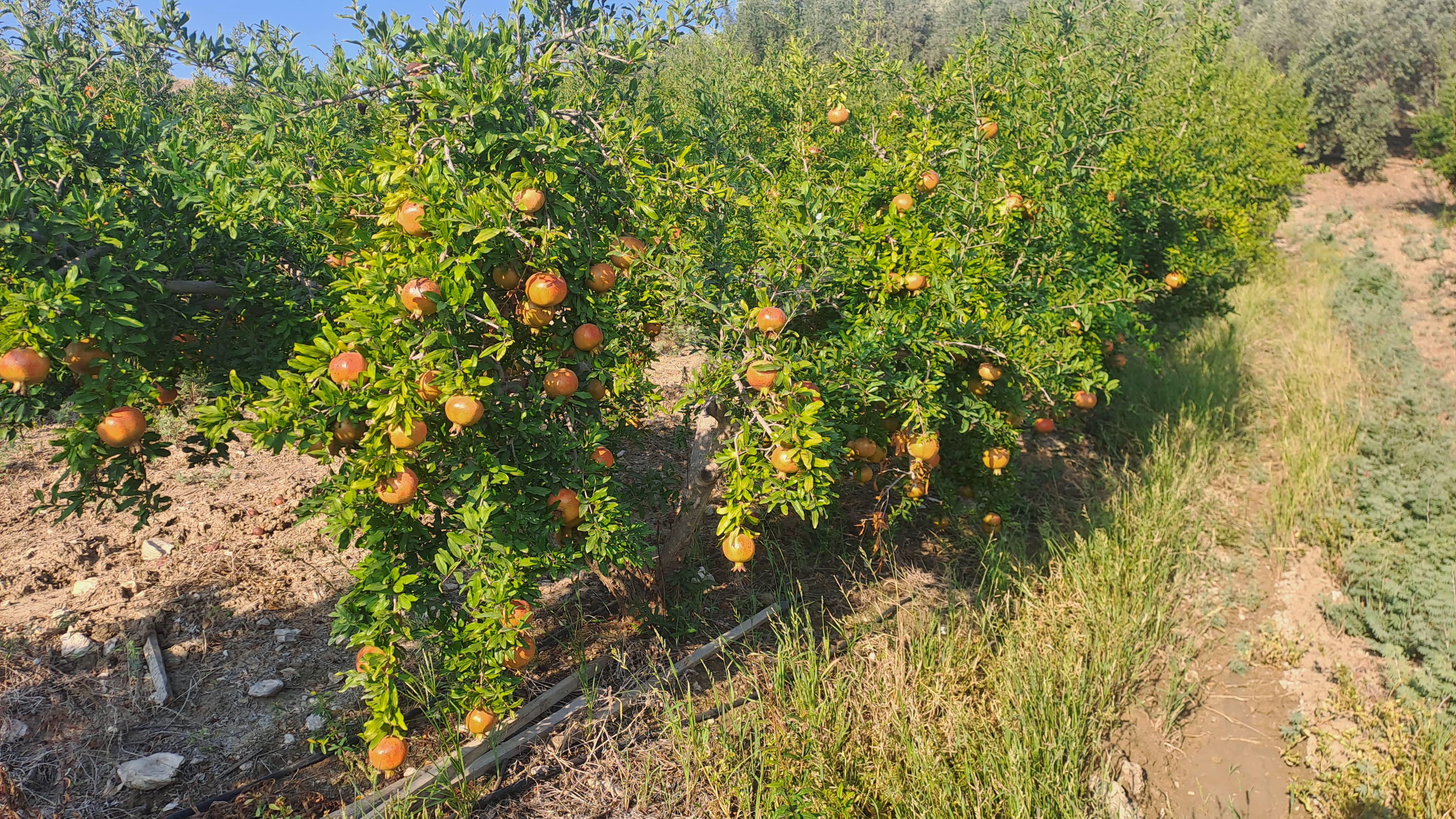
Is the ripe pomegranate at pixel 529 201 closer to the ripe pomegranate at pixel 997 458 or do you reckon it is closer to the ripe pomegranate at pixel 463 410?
the ripe pomegranate at pixel 463 410

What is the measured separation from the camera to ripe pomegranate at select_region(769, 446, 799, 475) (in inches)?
96.7

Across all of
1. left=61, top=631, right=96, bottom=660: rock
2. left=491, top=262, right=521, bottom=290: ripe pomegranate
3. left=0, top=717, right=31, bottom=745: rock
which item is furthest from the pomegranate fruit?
left=61, top=631, right=96, bottom=660: rock

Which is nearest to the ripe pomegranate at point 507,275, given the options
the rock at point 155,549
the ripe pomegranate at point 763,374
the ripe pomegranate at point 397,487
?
the ripe pomegranate at point 397,487

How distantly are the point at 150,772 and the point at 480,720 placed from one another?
1.19m

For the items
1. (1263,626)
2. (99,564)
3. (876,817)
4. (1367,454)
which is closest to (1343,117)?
(1367,454)

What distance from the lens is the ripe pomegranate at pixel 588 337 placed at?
2.39 m

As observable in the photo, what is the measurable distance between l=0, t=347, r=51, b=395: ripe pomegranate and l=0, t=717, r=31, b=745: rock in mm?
1706

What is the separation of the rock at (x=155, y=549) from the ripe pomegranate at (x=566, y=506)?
2.69 meters

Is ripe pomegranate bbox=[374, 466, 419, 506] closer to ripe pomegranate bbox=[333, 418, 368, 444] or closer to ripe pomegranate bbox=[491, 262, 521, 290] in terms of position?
ripe pomegranate bbox=[333, 418, 368, 444]

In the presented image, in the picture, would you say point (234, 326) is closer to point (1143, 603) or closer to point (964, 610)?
point (964, 610)

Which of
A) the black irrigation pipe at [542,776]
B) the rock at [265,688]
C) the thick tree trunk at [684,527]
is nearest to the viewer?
the black irrigation pipe at [542,776]

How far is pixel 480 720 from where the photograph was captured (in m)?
2.59

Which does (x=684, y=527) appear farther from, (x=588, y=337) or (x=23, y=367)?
(x=23, y=367)

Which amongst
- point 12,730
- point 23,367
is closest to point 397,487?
point 23,367
